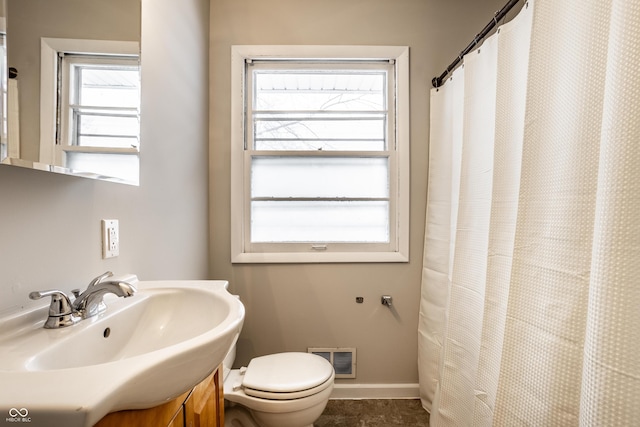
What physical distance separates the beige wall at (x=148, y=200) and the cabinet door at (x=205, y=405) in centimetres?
42

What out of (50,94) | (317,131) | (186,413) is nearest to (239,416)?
(186,413)

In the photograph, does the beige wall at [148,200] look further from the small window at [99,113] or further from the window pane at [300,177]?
the window pane at [300,177]

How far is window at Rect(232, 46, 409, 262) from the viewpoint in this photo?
1.65m

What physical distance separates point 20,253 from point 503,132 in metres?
1.39

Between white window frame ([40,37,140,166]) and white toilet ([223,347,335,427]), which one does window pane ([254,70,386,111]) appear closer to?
white window frame ([40,37,140,166])

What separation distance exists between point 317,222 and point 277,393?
2.95 ft

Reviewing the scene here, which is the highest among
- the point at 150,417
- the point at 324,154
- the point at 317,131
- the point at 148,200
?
the point at 317,131

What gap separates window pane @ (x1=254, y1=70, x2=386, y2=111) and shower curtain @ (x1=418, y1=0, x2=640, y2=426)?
1.72ft

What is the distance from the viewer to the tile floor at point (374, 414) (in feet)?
4.79

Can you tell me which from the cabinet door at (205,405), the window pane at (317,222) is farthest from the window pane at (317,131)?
the cabinet door at (205,405)

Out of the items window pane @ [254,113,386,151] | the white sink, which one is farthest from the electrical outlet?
window pane @ [254,113,386,151]

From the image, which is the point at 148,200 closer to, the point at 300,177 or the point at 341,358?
the point at 300,177

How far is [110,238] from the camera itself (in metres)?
0.83

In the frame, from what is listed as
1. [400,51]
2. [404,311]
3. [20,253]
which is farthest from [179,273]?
[400,51]
